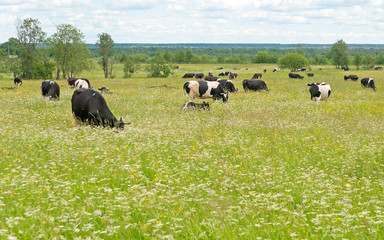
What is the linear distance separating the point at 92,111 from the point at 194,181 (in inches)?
299

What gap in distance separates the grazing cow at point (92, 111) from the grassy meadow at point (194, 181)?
85cm

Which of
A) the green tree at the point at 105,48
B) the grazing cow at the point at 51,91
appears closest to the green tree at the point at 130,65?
the green tree at the point at 105,48

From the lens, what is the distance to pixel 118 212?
5.32 meters

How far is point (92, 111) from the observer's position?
1323 centimetres

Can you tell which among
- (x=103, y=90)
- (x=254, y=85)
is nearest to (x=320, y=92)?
(x=254, y=85)

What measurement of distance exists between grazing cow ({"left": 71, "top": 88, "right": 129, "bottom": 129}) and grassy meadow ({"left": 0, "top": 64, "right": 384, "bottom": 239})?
85 centimetres

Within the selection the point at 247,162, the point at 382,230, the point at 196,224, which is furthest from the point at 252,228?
the point at 247,162

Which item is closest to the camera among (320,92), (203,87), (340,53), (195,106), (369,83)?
(195,106)

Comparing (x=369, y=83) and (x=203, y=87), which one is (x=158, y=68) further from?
(x=203, y=87)

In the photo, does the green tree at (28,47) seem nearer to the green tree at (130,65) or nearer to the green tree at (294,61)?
the green tree at (130,65)

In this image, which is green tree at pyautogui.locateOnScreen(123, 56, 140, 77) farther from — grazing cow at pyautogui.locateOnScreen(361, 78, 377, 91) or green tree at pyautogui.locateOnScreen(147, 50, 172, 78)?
grazing cow at pyautogui.locateOnScreen(361, 78, 377, 91)

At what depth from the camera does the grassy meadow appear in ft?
15.2

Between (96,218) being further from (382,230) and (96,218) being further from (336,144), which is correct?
(336,144)

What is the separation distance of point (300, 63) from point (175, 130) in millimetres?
83700
